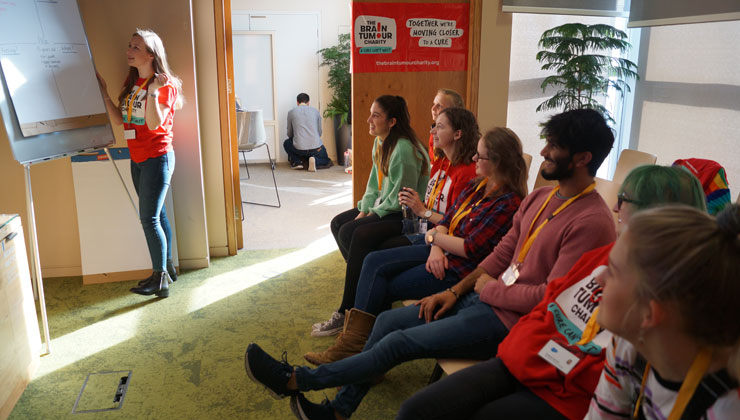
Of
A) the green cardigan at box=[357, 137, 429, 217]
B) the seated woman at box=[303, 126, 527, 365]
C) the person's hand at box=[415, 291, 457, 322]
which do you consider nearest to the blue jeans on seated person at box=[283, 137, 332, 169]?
the green cardigan at box=[357, 137, 429, 217]

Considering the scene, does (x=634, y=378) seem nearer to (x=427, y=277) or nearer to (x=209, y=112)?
(x=427, y=277)

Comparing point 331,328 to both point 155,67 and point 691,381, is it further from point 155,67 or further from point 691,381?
point 691,381

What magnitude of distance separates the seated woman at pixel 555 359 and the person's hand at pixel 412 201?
3.77ft

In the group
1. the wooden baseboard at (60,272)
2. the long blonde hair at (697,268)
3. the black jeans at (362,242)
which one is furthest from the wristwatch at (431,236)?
the wooden baseboard at (60,272)

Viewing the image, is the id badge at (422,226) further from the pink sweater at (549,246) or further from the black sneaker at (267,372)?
the black sneaker at (267,372)

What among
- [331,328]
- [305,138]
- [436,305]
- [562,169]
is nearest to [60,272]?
Result: [331,328]

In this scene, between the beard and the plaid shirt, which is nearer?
the beard

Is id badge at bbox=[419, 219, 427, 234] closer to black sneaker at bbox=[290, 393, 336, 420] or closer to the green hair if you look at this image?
black sneaker at bbox=[290, 393, 336, 420]

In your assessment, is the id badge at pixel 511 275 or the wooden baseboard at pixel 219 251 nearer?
the id badge at pixel 511 275

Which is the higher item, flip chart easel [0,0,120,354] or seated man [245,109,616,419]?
flip chart easel [0,0,120,354]

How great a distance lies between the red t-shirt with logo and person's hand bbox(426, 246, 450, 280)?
6.27ft

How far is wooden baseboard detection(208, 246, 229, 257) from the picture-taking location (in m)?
4.14

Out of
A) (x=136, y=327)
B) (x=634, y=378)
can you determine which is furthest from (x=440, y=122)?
(x=136, y=327)

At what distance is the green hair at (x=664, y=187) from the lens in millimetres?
1434
